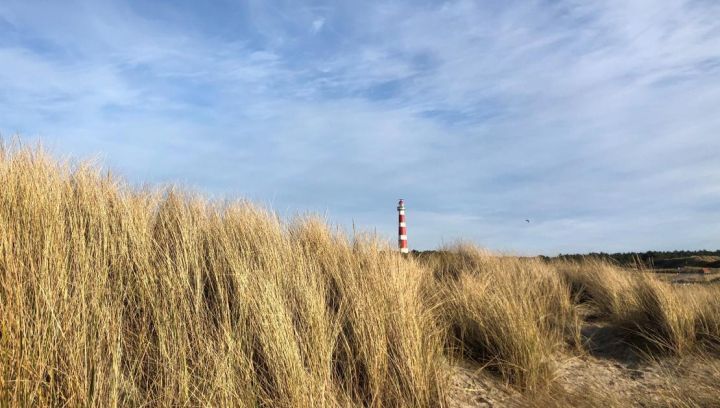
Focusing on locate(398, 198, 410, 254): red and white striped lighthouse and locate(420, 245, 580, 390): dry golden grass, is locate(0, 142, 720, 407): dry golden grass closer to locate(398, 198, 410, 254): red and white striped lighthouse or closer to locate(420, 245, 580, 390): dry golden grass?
locate(420, 245, 580, 390): dry golden grass

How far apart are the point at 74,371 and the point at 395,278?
2399 millimetres

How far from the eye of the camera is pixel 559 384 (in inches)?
159

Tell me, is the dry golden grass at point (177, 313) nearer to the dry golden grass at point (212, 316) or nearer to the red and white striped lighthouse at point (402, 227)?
the dry golden grass at point (212, 316)

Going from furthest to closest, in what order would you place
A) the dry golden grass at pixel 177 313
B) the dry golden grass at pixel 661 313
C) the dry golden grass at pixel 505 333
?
the dry golden grass at pixel 661 313, the dry golden grass at pixel 505 333, the dry golden grass at pixel 177 313

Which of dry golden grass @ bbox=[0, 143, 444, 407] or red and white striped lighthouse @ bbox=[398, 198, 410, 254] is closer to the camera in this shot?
dry golden grass @ bbox=[0, 143, 444, 407]

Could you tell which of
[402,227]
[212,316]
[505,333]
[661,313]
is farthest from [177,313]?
[402,227]

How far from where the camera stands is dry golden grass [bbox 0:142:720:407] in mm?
2699

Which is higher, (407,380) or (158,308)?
(158,308)

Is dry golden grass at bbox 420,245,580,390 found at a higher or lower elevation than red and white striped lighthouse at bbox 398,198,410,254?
lower

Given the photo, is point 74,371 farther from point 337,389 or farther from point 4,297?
point 337,389

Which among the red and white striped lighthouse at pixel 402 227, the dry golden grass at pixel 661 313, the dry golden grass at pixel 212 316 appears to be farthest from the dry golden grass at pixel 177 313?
the red and white striped lighthouse at pixel 402 227

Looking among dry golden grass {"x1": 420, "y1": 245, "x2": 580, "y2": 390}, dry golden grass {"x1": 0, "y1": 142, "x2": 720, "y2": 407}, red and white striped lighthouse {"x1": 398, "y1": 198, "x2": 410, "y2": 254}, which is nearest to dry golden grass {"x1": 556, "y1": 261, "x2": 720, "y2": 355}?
dry golden grass {"x1": 0, "y1": 142, "x2": 720, "y2": 407}

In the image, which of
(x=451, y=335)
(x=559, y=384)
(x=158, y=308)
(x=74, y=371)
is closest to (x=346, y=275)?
(x=451, y=335)

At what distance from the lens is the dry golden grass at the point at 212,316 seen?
8.86 feet
